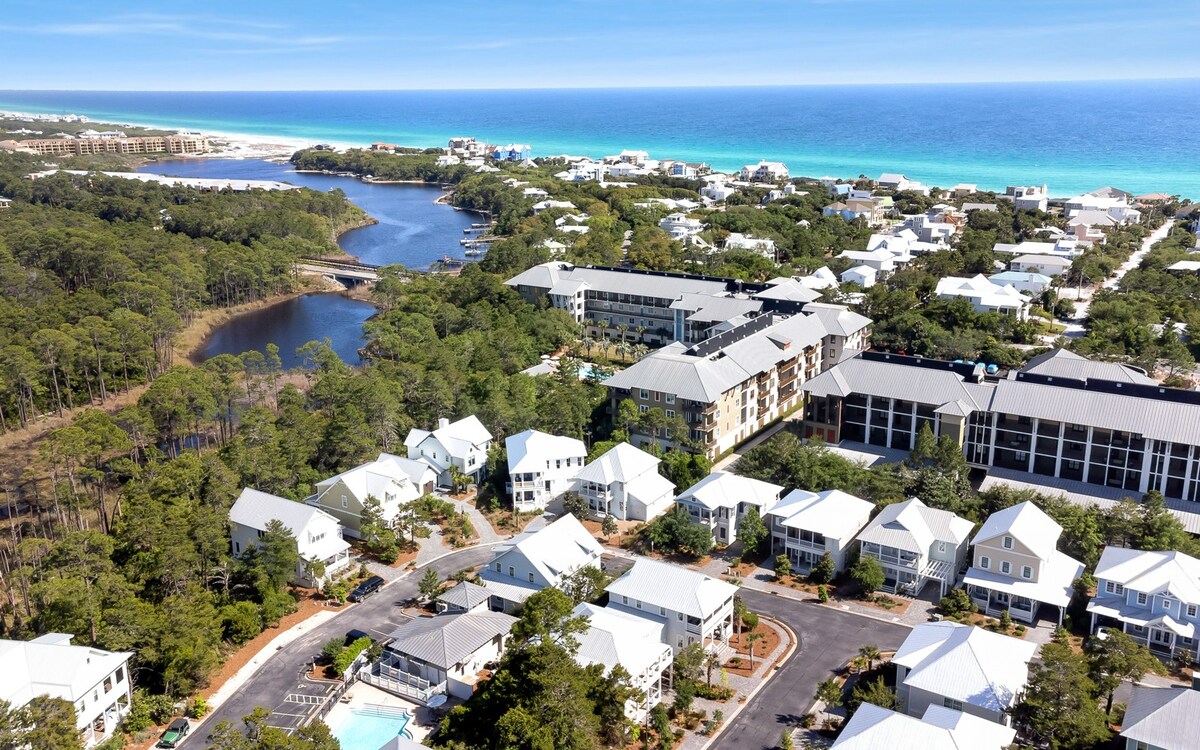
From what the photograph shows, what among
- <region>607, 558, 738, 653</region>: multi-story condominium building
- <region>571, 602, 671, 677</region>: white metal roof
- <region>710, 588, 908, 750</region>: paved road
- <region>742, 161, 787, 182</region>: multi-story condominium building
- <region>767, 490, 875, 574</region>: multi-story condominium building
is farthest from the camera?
<region>742, 161, 787, 182</region>: multi-story condominium building

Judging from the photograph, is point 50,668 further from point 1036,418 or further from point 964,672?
point 1036,418

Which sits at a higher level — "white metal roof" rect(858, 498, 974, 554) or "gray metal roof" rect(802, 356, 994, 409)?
"gray metal roof" rect(802, 356, 994, 409)

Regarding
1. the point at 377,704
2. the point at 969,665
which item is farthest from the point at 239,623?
the point at 969,665

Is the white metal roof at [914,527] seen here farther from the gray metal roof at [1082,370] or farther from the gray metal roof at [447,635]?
the gray metal roof at [447,635]

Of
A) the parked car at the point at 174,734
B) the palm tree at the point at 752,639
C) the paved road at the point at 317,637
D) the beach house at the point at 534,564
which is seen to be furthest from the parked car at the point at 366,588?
the palm tree at the point at 752,639

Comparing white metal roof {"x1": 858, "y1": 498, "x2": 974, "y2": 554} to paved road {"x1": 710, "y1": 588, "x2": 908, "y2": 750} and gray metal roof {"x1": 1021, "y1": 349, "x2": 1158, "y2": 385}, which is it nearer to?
paved road {"x1": 710, "y1": 588, "x2": 908, "y2": 750}

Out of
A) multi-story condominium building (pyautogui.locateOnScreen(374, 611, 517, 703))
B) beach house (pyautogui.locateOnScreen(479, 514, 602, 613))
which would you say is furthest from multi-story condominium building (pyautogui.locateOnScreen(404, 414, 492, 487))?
multi-story condominium building (pyautogui.locateOnScreen(374, 611, 517, 703))
